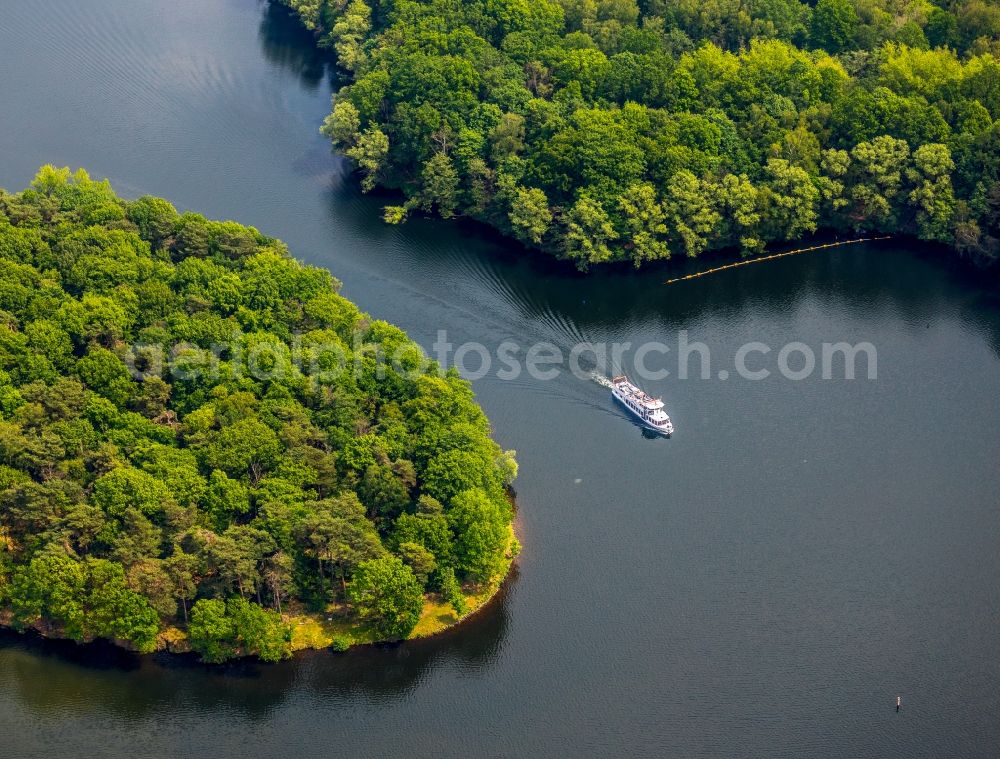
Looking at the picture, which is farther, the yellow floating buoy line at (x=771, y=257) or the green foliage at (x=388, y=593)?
the yellow floating buoy line at (x=771, y=257)

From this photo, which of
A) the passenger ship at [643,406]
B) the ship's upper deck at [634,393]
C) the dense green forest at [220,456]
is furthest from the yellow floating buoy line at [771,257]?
the dense green forest at [220,456]

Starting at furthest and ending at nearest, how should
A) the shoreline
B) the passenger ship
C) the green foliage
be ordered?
the passenger ship
the shoreline
the green foliage

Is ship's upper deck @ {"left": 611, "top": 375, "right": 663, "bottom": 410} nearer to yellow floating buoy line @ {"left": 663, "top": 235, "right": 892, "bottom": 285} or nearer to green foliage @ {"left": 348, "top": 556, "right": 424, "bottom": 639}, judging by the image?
yellow floating buoy line @ {"left": 663, "top": 235, "right": 892, "bottom": 285}

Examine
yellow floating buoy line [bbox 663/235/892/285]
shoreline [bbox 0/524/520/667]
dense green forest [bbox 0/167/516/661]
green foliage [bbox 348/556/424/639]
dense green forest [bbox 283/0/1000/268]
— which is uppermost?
dense green forest [bbox 283/0/1000/268]

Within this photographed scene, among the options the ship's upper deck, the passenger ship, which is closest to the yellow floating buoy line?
the ship's upper deck

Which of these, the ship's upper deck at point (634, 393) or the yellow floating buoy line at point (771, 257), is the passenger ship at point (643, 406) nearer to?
the ship's upper deck at point (634, 393)

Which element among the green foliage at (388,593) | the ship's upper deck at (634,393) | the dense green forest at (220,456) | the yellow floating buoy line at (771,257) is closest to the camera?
the green foliage at (388,593)
